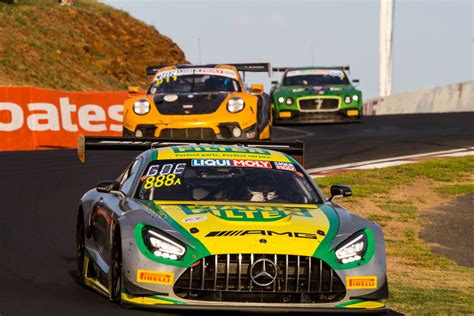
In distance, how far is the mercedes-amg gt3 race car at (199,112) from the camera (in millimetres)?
19219

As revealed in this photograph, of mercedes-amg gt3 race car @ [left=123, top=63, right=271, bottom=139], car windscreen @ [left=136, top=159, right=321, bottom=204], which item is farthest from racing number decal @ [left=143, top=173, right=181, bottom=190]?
mercedes-amg gt3 race car @ [left=123, top=63, right=271, bottom=139]

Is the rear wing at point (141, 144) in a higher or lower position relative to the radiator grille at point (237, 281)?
higher

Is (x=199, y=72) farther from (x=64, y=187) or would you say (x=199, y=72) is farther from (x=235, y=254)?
(x=235, y=254)

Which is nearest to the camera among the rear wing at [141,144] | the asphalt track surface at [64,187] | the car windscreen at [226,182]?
the asphalt track surface at [64,187]

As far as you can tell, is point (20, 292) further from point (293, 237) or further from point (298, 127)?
point (298, 127)

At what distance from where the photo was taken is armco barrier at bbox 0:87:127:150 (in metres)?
24.3

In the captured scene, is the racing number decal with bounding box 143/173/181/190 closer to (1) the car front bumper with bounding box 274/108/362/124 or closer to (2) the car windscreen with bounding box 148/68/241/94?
(2) the car windscreen with bounding box 148/68/241/94

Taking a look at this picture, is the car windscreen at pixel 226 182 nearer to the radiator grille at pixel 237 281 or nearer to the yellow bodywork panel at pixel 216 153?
the yellow bodywork panel at pixel 216 153

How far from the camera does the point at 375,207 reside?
17.2 metres

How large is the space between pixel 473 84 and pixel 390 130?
10.5 metres

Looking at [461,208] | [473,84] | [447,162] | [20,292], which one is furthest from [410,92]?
[20,292]

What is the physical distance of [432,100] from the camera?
40969 mm

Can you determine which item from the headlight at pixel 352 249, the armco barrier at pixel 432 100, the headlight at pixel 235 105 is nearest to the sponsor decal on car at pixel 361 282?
the headlight at pixel 352 249

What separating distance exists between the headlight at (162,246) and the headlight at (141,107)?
11.4 m
